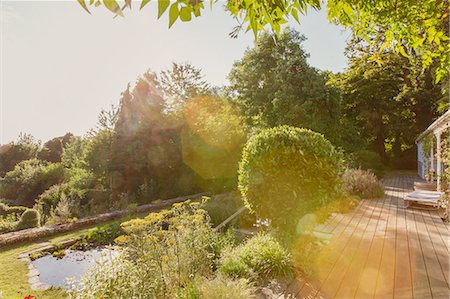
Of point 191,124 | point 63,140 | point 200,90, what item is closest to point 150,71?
point 191,124

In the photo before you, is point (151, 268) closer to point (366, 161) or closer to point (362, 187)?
point (362, 187)

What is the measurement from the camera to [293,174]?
5648mm

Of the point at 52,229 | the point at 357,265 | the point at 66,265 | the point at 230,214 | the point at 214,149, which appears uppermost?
the point at 214,149

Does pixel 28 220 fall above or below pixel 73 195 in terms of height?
below

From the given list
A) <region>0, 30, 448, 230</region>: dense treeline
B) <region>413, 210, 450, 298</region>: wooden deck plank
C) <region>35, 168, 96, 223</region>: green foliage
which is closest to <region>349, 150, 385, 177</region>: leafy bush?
<region>0, 30, 448, 230</region>: dense treeline

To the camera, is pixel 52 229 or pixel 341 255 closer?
pixel 341 255

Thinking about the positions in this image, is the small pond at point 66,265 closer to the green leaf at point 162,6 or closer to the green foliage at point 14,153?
the green leaf at point 162,6

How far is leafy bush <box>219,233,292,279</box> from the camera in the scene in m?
4.39

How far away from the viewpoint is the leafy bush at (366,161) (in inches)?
684

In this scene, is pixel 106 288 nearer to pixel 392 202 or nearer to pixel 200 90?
pixel 392 202

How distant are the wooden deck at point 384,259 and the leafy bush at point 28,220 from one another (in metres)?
11.2

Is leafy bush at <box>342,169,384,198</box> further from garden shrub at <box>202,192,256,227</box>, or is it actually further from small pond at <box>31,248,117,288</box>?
small pond at <box>31,248,117,288</box>

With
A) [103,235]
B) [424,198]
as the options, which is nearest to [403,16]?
[424,198]

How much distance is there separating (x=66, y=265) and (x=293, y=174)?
6528 millimetres
